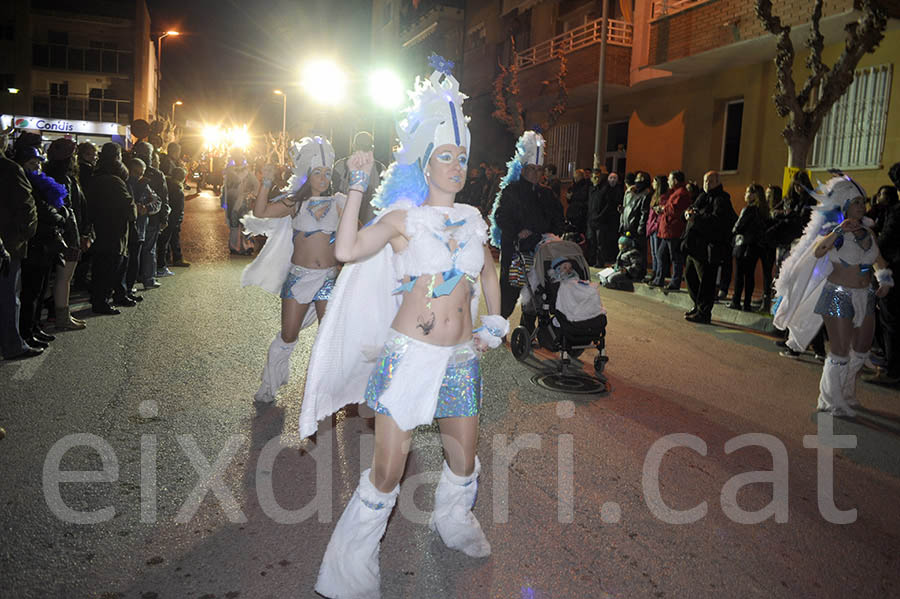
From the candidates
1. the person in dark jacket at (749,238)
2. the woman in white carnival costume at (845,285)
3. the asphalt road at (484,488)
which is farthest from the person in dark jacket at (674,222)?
the woman in white carnival costume at (845,285)

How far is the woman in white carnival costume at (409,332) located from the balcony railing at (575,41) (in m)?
17.8

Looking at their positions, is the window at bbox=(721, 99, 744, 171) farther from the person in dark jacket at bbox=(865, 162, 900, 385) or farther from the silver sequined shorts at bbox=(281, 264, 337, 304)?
the silver sequined shorts at bbox=(281, 264, 337, 304)

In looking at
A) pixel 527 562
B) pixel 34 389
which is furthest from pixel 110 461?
pixel 527 562

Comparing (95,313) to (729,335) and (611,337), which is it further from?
(729,335)

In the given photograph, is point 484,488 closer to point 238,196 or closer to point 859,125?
point 859,125

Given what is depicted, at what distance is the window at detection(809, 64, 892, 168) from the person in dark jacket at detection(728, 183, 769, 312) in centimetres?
436

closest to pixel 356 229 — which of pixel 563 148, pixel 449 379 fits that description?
pixel 449 379

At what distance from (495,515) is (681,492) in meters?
1.29

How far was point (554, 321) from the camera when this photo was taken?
7602 millimetres

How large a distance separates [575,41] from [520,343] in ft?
57.0

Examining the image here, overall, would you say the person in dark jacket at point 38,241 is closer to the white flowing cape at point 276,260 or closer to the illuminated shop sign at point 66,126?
the white flowing cape at point 276,260

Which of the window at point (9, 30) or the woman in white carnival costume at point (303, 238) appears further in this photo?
the window at point (9, 30)

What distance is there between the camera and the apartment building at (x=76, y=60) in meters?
44.6

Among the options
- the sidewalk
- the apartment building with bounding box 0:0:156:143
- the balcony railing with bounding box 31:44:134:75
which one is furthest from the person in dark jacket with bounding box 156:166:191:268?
Answer: the balcony railing with bounding box 31:44:134:75
